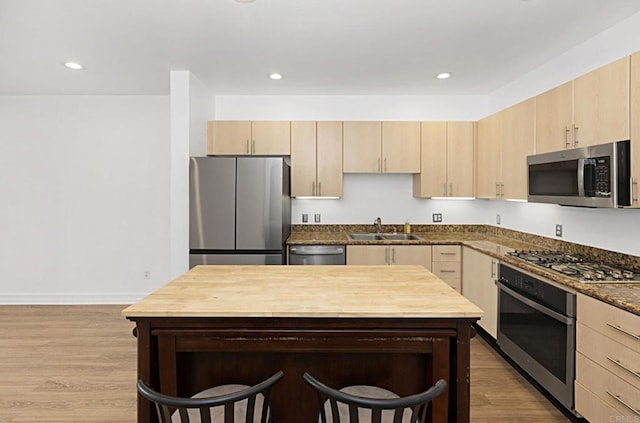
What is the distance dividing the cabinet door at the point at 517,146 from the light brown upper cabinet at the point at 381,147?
1010 mm

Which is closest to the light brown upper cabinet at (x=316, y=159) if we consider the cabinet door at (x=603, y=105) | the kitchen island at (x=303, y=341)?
the cabinet door at (x=603, y=105)

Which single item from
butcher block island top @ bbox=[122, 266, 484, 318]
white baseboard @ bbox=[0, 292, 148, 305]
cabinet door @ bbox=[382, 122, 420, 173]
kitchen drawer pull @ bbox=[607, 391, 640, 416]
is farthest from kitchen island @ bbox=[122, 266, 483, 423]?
white baseboard @ bbox=[0, 292, 148, 305]

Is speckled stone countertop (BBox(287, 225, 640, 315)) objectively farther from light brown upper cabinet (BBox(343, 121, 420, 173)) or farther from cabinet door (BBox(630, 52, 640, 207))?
light brown upper cabinet (BBox(343, 121, 420, 173))

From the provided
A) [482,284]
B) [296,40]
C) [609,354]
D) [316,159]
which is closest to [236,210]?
[316,159]

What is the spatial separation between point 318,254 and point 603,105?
2.69 metres

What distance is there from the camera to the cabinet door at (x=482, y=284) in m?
3.50

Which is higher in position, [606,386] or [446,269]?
[446,269]

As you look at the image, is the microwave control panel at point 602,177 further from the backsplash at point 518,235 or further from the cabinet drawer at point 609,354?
the cabinet drawer at point 609,354

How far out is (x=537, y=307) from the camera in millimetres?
2705

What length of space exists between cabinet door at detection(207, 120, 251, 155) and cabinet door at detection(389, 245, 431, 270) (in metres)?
1.99

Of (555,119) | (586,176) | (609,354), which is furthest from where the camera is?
(555,119)

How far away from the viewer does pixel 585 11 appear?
8.68 ft

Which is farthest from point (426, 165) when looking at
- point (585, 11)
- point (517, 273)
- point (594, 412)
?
point (594, 412)

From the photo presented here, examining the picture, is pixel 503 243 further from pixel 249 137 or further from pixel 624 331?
pixel 249 137
